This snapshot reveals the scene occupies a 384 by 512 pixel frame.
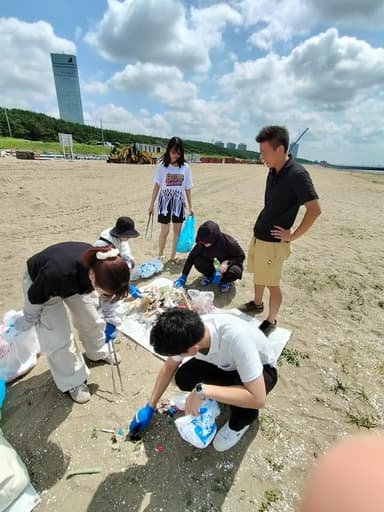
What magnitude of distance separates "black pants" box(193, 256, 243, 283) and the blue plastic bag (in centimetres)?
97

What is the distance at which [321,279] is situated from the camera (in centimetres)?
425

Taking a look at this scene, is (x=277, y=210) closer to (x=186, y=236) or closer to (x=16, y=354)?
(x=186, y=236)

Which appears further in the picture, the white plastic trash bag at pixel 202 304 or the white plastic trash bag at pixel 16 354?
the white plastic trash bag at pixel 202 304

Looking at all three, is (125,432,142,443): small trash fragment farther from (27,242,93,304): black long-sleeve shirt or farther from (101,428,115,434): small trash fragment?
(27,242,93,304): black long-sleeve shirt

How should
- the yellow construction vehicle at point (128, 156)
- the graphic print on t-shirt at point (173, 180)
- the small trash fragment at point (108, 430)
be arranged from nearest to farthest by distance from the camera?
the small trash fragment at point (108, 430) → the graphic print on t-shirt at point (173, 180) → the yellow construction vehicle at point (128, 156)

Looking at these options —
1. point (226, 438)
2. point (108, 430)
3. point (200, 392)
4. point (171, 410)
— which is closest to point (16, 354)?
point (108, 430)

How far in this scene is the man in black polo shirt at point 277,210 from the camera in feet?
7.26

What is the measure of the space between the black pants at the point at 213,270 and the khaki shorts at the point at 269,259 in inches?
30.4

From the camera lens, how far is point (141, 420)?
184 centimetres

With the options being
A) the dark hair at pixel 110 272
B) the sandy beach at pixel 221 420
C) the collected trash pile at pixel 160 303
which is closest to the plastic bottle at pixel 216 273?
the sandy beach at pixel 221 420

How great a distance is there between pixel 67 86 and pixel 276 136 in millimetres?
113188

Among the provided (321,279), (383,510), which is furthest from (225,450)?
(321,279)

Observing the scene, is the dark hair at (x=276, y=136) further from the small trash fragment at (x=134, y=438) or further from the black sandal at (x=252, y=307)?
the small trash fragment at (x=134, y=438)

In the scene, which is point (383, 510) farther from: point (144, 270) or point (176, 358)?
point (144, 270)
